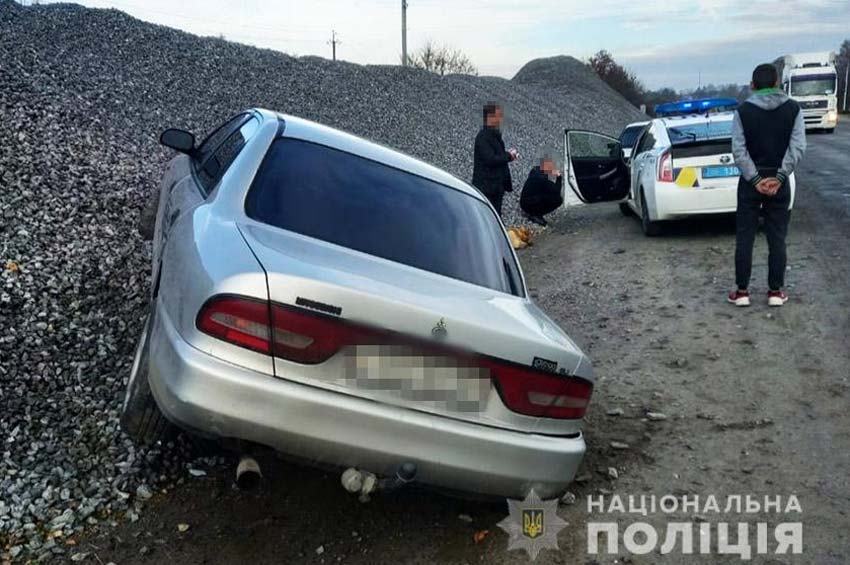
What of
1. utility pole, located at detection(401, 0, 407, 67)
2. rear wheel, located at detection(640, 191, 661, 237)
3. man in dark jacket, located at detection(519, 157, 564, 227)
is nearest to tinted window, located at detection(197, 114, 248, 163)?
man in dark jacket, located at detection(519, 157, 564, 227)

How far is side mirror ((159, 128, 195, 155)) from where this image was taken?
4914 millimetres

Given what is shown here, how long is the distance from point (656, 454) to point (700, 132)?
6.53 meters

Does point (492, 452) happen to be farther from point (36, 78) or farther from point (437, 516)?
point (36, 78)

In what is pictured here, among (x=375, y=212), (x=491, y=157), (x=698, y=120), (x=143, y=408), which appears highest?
(x=375, y=212)

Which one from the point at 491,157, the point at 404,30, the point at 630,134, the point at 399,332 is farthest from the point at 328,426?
the point at 404,30

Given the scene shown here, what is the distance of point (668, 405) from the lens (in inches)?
190

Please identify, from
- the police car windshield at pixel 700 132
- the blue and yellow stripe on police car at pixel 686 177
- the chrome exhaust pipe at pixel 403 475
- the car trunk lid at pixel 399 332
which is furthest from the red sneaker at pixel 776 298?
the chrome exhaust pipe at pixel 403 475

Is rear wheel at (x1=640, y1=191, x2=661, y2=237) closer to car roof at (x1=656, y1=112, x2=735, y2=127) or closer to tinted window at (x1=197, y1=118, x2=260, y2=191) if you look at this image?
car roof at (x1=656, y1=112, x2=735, y2=127)

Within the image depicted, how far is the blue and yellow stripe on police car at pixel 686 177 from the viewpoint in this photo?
9367 mm

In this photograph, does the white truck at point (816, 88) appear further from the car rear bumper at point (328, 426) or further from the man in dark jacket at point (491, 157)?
the car rear bumper at point (328, 426)

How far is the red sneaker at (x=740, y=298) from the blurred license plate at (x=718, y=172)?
113 inches

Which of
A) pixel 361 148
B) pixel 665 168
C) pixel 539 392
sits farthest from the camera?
pixel 665 168

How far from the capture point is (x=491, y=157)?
845cm

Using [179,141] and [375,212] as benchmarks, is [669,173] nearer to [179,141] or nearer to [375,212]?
[179,141]
